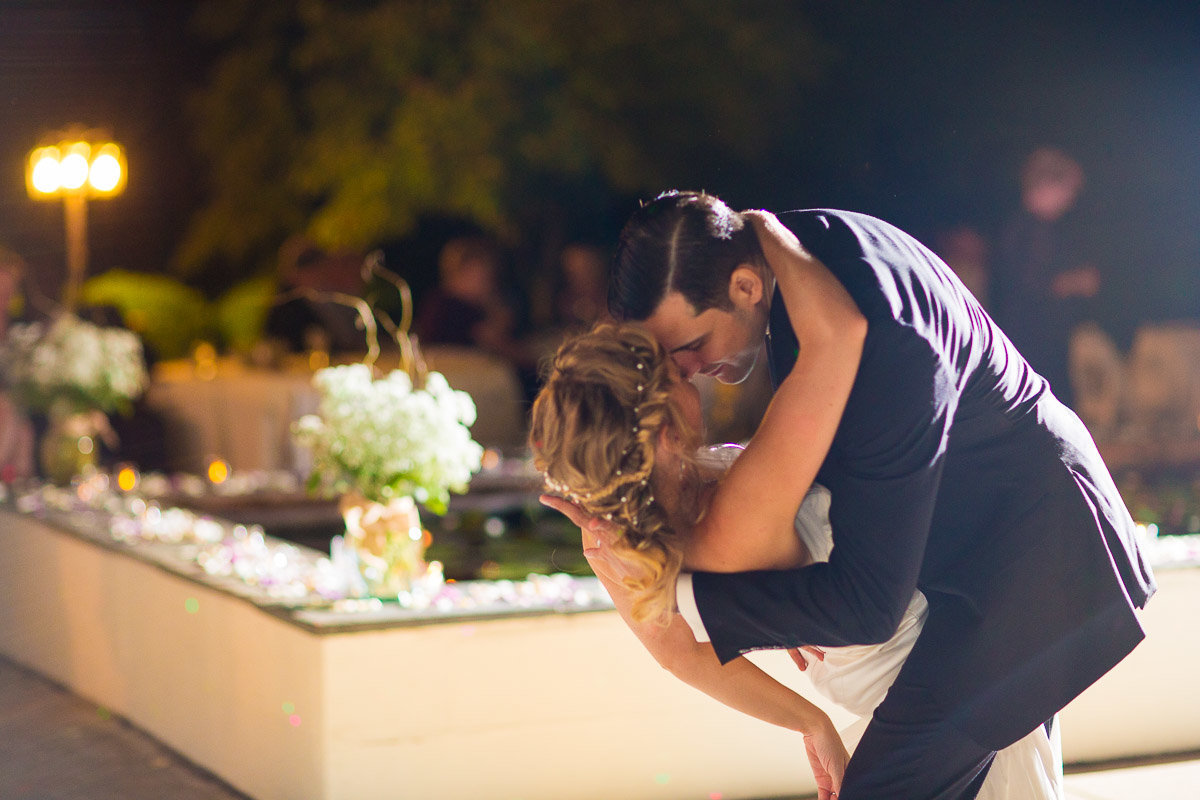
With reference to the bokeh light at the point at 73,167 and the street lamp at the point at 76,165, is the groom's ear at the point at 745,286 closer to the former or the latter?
the street lamp at the point at 76,165

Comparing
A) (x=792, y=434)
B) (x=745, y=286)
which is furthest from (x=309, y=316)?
(x=792, y=434)

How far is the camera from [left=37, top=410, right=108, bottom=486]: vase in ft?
16.8

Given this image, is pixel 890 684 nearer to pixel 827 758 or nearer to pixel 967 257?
pixel 827 758

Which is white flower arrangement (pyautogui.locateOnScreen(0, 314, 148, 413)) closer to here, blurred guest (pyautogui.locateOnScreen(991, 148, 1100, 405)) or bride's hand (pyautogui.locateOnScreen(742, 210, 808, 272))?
blurred guest (pyautogui.locateOnScreen(991, 148, 1100, 405))

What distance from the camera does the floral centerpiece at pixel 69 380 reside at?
16.8 feet

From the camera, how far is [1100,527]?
1934 millimetres

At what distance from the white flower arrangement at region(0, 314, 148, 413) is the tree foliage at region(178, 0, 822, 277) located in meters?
6.42

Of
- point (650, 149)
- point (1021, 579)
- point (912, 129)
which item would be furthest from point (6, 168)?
point (1021, 579)

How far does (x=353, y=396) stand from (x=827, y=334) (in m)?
1.80

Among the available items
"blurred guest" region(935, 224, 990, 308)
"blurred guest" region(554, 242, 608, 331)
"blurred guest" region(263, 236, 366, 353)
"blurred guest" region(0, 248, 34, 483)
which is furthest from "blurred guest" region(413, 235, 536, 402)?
"blurred guest" region(0, 248, 34, 483)

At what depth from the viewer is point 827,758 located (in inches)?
81.5

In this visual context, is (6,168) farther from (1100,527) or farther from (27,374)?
(1100,527)

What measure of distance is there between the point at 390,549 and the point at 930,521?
5.79 feet

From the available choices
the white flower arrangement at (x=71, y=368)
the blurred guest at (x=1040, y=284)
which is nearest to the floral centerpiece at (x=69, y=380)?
the white flower arrangement at (x=71, y=368)
